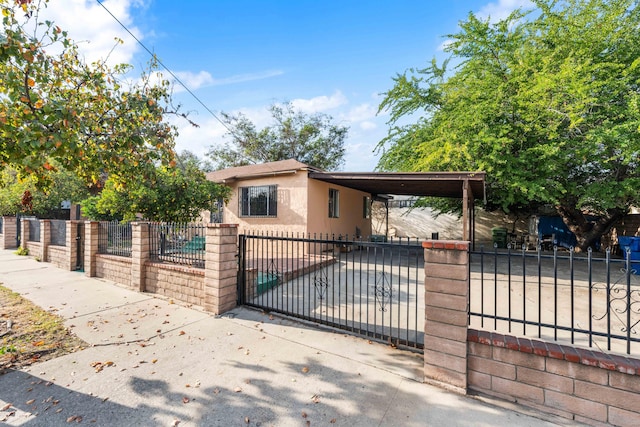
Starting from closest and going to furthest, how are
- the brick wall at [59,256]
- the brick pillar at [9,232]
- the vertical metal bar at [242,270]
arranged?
1. the vertical metal bar at [242,270]
2. the brick wall at [59,256]
3. the brick pillar at [9,232]

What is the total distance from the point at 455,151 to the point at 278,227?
6.91m

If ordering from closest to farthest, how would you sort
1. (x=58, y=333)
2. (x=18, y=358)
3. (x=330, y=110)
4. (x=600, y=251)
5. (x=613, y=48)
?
(x=18, y=358), (x=58, y=333), (x=613, y=48), (x=600, y=251), (x=330, y=110)

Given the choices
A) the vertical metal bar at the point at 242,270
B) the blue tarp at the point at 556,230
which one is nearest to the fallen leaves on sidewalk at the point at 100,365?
the vertical metal bar at the point at 242,270

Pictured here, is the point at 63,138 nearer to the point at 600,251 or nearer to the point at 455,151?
the point at 455,151

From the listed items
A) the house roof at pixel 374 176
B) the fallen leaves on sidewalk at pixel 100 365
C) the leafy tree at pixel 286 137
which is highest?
the leafy tree at pixel 286 137

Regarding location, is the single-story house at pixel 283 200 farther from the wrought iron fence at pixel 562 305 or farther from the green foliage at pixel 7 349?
the green foliage at pixel 7 349

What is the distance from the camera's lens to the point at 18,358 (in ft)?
11.9

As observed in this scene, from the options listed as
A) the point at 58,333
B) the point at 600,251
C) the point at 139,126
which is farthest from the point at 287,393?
the point at 600,251

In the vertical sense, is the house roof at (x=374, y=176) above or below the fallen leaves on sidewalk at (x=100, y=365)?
above

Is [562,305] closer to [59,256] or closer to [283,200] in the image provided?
[283,200]

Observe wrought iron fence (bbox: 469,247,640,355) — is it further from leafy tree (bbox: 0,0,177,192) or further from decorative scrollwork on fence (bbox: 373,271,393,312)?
leafy tree (bbox: 0,0,177,192)

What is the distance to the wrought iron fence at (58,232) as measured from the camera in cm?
989

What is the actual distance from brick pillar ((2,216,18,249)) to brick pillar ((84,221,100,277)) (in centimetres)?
1029

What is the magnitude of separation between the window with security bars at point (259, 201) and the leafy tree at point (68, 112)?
234 inches
